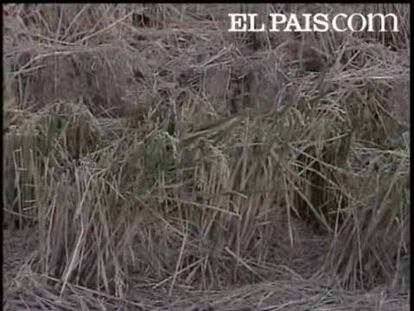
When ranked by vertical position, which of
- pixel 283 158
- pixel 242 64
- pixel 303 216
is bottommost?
pixel 303 216

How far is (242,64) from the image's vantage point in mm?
2121

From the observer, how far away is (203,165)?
2.07 metres

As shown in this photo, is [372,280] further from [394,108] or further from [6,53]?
[6,53]

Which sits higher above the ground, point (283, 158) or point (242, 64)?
point (242, 64)

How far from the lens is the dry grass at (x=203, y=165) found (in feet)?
6.80

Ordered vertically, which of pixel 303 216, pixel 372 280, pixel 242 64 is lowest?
pixel 372 280

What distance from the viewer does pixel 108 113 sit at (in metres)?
2.12

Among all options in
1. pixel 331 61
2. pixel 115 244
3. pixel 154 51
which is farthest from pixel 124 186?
pixel 331 61

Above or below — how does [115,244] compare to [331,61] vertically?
below

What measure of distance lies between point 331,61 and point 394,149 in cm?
26

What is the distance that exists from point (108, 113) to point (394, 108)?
68 cm

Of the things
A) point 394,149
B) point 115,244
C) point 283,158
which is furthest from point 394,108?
point 115,244

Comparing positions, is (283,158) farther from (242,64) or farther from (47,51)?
(47,51)

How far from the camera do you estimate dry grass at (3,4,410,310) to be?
2.07 meters
